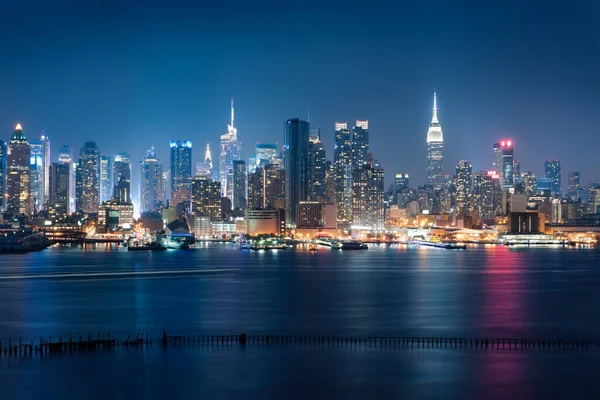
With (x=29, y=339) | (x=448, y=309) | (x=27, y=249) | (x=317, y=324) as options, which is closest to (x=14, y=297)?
(x=29, y=339)

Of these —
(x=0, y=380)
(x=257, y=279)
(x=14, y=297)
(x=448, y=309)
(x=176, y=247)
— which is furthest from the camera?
(x=176, y=247)

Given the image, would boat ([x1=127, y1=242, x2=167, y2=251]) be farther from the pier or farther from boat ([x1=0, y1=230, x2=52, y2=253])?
the pier

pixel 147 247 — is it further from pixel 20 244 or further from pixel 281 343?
pixel 281 343

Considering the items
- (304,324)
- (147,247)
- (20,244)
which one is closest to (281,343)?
(304,324)

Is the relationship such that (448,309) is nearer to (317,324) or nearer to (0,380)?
(317,324)

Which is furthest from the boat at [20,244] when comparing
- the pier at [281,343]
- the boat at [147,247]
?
the pier at [281,343]

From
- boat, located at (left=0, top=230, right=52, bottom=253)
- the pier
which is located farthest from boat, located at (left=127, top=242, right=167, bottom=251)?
the pier

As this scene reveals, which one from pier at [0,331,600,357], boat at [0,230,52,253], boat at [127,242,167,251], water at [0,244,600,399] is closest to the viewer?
water at [0,244,600,399]
